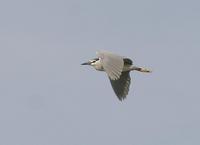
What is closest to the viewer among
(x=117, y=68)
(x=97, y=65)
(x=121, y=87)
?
(x=117, y=68)

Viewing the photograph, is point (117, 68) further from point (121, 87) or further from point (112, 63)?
point (121, 87)

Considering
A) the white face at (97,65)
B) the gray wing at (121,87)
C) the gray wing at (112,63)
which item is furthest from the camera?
the white face at (97,65)

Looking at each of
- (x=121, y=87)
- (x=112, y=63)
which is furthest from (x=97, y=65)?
(x=112, y=63)

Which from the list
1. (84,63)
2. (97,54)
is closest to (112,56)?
(97,54)

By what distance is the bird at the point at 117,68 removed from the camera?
23594mm

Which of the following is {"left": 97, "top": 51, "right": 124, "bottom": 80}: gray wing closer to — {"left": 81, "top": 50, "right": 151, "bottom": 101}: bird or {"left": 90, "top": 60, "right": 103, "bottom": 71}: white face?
{"left": 81, "top": 50, "right": 151, "bottom": 101}: bird

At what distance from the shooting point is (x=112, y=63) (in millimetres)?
23859

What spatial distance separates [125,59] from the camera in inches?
1017

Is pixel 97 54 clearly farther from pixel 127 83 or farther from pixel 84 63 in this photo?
pixel 84 63

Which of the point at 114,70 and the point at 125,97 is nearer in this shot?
the point at 114,70

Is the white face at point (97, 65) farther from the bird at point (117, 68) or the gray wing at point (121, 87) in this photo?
the gray wing at point (121, 87)

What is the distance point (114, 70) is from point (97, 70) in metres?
3.41

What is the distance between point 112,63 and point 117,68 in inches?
8.9

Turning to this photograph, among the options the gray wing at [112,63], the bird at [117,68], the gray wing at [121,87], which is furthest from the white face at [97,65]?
the gray wing at [112,63]
